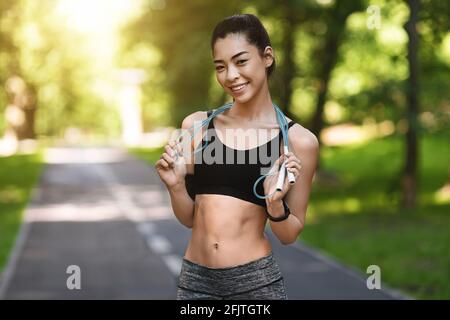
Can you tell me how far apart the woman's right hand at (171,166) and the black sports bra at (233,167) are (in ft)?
0.21

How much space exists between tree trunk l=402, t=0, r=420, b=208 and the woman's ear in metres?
11.8

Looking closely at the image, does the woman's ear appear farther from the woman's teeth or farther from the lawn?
the lawn

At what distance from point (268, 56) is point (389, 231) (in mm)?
11701

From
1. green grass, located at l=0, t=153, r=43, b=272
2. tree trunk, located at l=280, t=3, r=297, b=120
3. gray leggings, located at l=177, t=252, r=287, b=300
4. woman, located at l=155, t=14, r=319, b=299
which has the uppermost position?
tree trunk, located at l=280, t=3, r=297, b=120

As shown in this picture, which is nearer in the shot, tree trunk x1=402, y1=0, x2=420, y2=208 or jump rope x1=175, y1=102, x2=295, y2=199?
jump rope x1=175, y1=102, x2=295, y2=199

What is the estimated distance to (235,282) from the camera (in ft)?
10.4

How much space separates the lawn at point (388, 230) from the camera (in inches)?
408

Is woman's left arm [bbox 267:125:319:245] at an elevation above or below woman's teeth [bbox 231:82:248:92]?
below

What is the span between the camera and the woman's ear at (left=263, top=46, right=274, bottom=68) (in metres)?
3.14

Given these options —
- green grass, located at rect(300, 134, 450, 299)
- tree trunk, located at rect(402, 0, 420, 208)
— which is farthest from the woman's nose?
tree trunk, located at rect(402, 0, 420, 208)

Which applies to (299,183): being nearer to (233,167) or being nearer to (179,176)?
(233,167)

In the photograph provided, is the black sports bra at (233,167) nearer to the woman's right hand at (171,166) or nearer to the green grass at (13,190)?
the woman's right hand at (171,166)

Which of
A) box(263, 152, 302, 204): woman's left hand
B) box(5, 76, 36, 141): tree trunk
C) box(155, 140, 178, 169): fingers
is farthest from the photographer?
box(5, 76, 36, 141): tree trunk

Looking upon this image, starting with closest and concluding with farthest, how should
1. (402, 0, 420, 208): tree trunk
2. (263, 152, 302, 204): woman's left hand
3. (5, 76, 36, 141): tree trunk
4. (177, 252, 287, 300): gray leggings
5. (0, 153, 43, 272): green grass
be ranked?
(263, 152, 302, 204): woman's left hand < (177, 252, 287, 300): gray leggings < (0, 153, 43, 272): green grass < (402, 0, 420, 208): tree trunk < (5, 76, 36, 141): tree trunk
